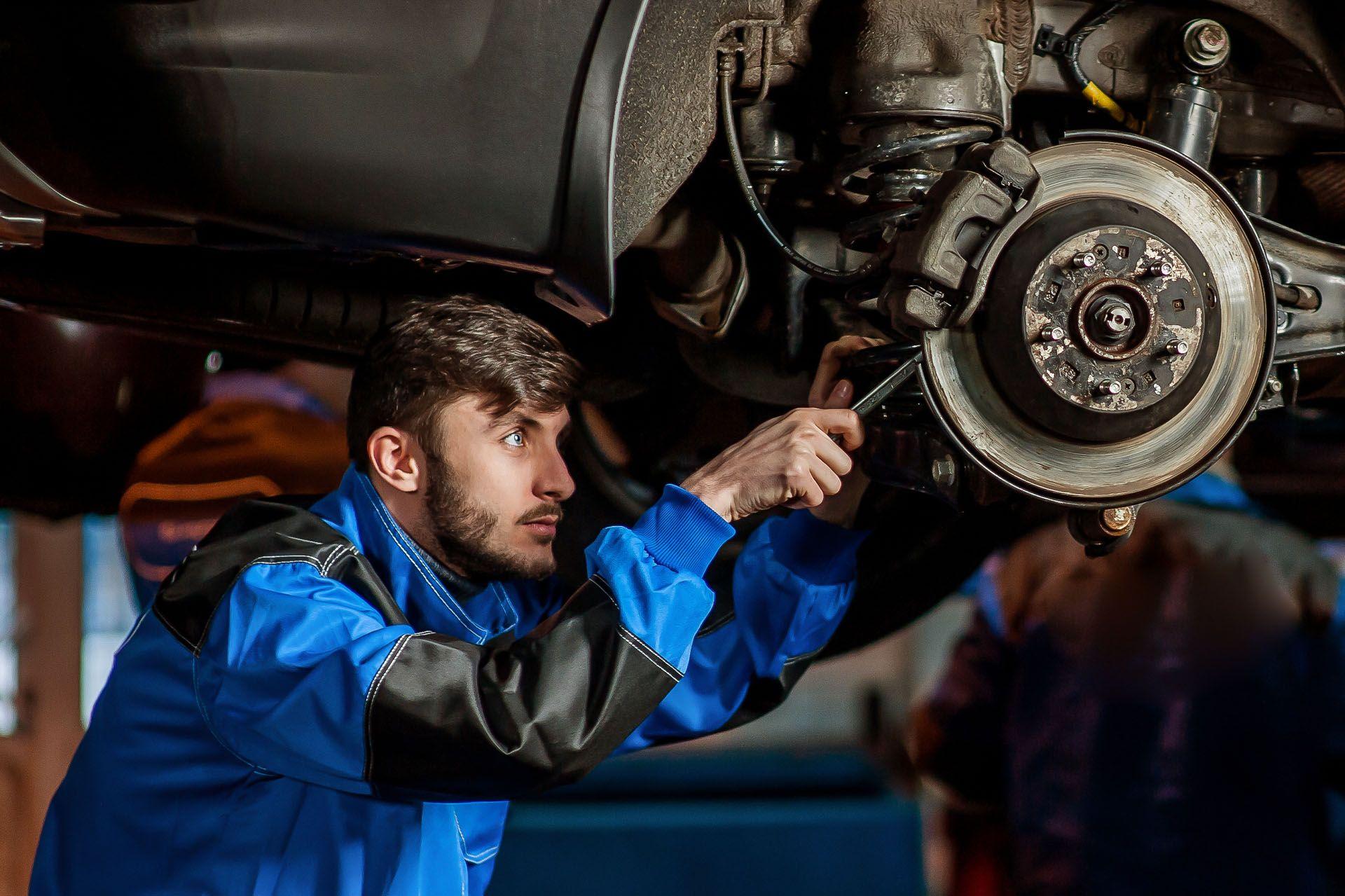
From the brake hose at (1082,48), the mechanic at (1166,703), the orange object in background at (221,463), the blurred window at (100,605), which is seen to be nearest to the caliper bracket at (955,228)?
the brake hose at (1082,48)

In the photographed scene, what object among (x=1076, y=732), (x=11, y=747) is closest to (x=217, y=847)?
(x=1076, y=732)

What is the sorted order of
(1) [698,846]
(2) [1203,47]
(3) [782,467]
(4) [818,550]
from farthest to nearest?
1. (1) [698,846]
2. (4) [818,550]
3. (2) [1203,47]
4. (3) [782,467]

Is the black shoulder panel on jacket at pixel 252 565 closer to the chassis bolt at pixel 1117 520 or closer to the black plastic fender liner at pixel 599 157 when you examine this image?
the black plastic fender liner at pixel 599 157

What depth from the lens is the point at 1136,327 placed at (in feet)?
3.67

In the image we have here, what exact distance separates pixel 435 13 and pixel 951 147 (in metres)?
0.50

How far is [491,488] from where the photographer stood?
4.31 feet

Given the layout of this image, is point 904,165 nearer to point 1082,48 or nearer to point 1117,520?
point 1082,48

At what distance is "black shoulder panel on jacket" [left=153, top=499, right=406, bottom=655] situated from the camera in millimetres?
1182

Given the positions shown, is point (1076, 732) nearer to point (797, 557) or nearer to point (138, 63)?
point (797, 557)

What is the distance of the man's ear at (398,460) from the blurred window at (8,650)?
117 inches

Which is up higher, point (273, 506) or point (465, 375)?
point (465, 375)

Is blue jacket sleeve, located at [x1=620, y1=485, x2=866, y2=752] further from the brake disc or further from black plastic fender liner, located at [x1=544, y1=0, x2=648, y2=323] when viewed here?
black plastic fender liner, located at [x1=544, y1=0, x2=648, y2=323]

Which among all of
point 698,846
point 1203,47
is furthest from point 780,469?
point 698,846

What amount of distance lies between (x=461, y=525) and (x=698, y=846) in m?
2.69
